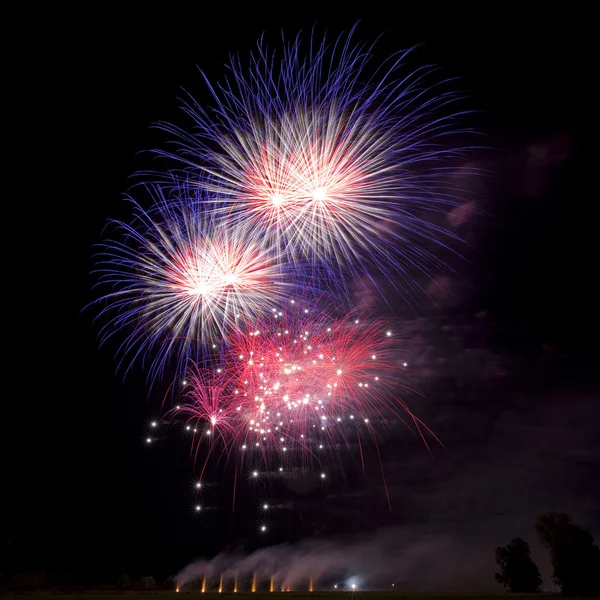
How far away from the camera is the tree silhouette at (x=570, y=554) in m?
41.4

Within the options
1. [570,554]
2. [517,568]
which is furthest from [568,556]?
[517,568]

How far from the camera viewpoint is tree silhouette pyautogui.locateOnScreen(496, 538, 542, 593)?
160 feet

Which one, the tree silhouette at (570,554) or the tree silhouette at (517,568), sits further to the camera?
the tree silhouette at (517,568)

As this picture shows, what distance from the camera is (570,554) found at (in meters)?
42.9

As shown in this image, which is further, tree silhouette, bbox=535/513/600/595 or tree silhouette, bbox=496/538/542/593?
tree silhouette, bbox=496/538/542/593

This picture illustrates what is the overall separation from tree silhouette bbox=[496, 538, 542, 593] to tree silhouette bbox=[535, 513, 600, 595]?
18.7ft

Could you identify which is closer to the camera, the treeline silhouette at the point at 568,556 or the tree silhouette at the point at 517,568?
the treeline silhouette at the point at 568,556

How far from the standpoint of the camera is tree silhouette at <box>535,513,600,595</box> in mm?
41406

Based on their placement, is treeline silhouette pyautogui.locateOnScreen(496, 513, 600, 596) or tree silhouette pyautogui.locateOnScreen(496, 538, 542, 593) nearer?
treeline silhouette pyautogui.locateOnScreen(496, 513, 600, 596)

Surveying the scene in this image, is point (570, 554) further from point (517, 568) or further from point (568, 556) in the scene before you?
point (517, 568)

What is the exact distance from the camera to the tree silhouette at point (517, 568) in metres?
48.8

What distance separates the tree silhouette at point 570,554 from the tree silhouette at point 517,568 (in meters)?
5.71

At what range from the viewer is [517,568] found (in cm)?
4947

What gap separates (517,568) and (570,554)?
324 inches
